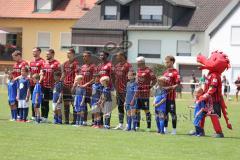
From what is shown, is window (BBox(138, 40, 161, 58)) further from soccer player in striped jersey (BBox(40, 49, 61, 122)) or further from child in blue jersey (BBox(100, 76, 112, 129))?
child in blue jersey (BBox(100, 76, 112, 129))

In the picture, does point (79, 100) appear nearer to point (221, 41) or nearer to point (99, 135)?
point (99, 135)

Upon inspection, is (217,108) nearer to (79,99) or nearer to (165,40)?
(79,99)

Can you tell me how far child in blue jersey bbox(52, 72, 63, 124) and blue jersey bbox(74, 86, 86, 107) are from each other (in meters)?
0.53

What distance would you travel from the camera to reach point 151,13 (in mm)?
61406

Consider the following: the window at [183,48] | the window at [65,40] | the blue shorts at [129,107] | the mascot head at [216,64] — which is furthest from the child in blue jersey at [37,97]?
the window at [65,40]

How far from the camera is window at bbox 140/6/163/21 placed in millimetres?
61228

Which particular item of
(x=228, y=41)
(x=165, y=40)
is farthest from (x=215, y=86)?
(x=165, y=40)

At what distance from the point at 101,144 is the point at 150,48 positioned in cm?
4724

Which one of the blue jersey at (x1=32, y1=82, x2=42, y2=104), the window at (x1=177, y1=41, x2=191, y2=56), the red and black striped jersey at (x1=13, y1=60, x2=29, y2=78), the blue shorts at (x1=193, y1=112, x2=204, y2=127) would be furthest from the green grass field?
the window at (x1=177, y1=41, x2=191, y2=56)

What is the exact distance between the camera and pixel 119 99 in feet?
60.7

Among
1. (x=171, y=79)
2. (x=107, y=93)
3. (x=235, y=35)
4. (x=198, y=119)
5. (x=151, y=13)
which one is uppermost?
(x=151, y=13)

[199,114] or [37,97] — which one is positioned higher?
[37,97]

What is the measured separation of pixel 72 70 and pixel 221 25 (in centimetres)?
3946

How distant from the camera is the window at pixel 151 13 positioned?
201ft
